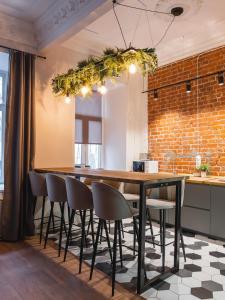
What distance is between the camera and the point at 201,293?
2221 mm

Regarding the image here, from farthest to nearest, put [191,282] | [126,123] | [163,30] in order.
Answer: [126,123] → [163,30] → [191,282]

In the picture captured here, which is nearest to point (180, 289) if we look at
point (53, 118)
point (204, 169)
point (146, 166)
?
point (204, 169)

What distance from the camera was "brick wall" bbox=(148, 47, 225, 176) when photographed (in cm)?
412

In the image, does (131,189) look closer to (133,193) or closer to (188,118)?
(133,193)

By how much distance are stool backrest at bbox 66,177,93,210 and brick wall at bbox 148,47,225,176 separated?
2444mm

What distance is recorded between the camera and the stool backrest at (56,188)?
2.95m

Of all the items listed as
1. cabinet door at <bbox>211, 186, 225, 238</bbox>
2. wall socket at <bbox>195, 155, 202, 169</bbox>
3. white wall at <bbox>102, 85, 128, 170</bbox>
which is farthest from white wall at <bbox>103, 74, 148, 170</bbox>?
cabinet door at <bbox>211, 186, 225, 238</bbox>

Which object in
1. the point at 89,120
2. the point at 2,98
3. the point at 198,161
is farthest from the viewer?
the point at 89,120

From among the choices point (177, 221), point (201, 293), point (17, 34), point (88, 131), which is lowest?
point (201, 293)

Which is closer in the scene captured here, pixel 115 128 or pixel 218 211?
pixel 218 211

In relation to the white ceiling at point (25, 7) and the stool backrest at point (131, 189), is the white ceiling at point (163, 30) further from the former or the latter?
the stool backrest at point (131, 189)

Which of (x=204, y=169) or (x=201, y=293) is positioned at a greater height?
(x=204, y=169)

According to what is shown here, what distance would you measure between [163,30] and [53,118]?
212cm

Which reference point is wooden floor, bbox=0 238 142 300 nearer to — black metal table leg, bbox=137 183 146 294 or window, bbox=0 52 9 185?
black metal table leg, bbox=137 183 146 294
